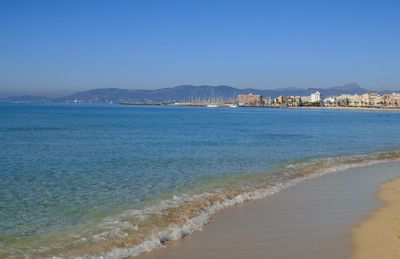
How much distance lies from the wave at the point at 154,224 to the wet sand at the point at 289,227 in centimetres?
34

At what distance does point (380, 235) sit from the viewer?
370 inches

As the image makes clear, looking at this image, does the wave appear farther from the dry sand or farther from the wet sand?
the dry sand

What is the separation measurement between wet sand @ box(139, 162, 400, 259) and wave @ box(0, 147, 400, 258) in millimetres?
340

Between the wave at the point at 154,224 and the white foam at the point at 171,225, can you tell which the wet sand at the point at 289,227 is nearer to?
the white foam at the point at 171,225

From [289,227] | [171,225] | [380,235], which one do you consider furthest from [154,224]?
[380,235]

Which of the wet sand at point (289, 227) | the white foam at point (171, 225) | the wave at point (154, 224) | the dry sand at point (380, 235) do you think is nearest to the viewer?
the dry sand at point (380, 235)

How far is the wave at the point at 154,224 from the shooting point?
8445 millimetres

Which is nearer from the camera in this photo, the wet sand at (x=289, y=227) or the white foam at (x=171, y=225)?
the wet sand at (x=289, y=227)

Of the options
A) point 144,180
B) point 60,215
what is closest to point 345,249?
point 60,215

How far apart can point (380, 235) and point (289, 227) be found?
1805 mm

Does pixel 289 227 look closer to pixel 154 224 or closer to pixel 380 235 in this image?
pixel 380 235

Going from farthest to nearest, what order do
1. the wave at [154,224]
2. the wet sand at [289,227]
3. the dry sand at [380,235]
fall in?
the wave at [154,224] → the wet sand at [289,227] → the dry sand at [380,235]

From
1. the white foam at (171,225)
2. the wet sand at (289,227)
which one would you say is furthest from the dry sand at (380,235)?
the white foam at (171,225)

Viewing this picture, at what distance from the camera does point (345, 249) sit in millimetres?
8438
